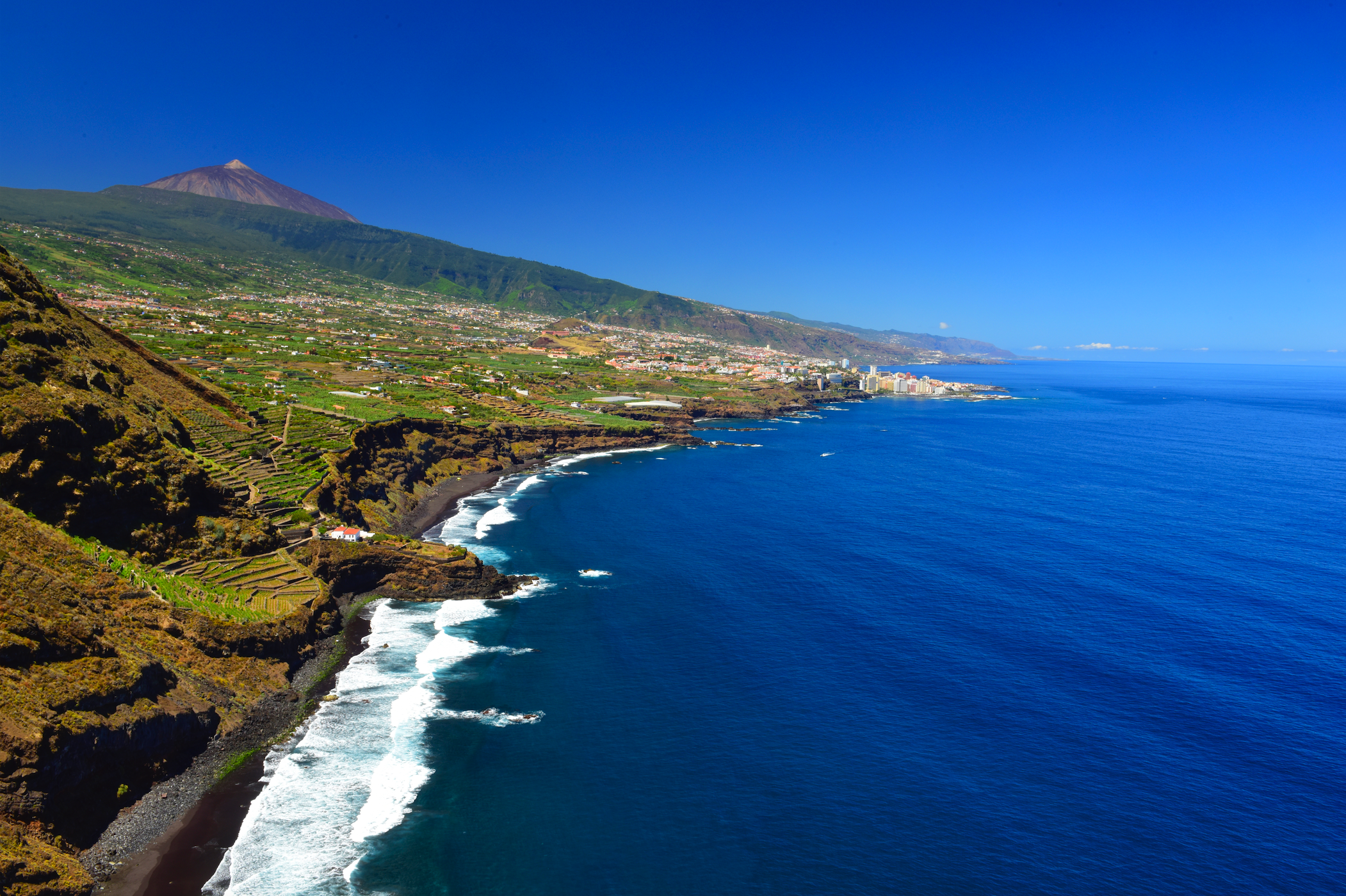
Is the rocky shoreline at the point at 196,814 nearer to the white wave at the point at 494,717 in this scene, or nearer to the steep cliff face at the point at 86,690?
the steep cliff face at the point at 86,690

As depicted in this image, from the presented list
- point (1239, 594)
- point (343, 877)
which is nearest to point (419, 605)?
point (343, 877)

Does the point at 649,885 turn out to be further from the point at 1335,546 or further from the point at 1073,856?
the point at 1335,546

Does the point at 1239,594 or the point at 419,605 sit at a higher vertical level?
the point at 1239,594

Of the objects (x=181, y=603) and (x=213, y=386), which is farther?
(x=213, y=386)

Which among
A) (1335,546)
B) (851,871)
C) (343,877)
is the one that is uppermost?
(1335,546)

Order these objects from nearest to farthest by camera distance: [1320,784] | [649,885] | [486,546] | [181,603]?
1. [649,885]
2. [1320,784]
3. [181,603]
4. [486,546]

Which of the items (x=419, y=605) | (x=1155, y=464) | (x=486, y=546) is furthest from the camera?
(x=1155, y=464)

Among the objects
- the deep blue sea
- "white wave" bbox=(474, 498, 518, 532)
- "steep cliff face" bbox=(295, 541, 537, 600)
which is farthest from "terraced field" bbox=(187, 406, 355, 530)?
"white wave" bbox=(474, 498, 518, 532)

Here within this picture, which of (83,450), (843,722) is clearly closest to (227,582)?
(83,450)
